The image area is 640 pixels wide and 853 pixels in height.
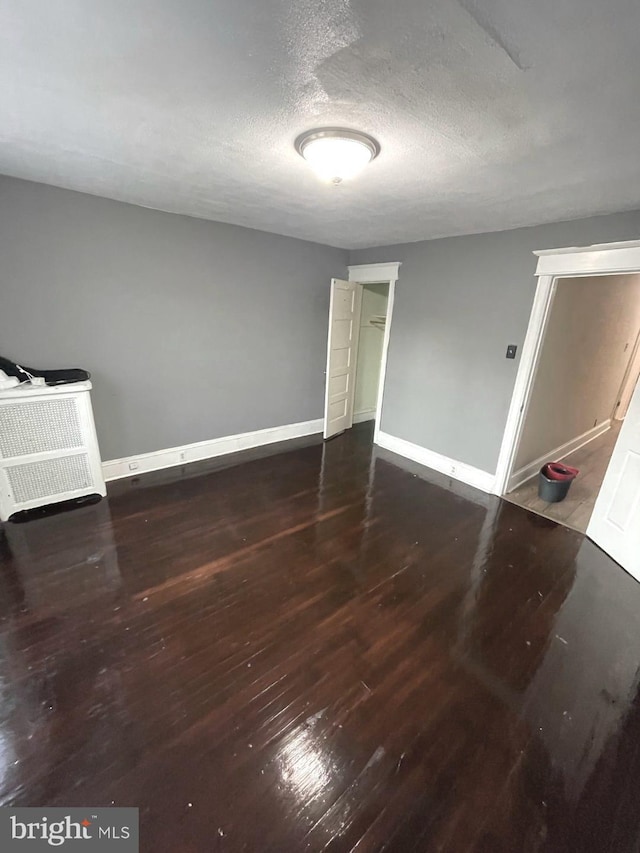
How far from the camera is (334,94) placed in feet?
4.22

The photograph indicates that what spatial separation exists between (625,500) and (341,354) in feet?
10.3

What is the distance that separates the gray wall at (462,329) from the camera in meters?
2.96

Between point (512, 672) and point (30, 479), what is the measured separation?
3.43 meters

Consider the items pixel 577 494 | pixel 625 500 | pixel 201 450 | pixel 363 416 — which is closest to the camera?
pixel 625 500

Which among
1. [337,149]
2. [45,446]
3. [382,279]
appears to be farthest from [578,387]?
[45,446]

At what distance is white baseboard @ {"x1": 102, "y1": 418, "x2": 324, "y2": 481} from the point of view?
131 inches

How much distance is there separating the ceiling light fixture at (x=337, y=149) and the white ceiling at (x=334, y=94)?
0.06 meters

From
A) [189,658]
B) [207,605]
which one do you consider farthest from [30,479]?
[189,658]

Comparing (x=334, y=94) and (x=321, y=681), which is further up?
(x=334, y=94)

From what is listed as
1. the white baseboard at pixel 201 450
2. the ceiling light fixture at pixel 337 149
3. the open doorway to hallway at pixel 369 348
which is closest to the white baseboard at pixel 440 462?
the open doorway to hallway at pixel 369 348

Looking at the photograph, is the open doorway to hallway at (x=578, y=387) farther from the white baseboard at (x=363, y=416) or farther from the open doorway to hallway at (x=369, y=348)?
the white baseboard at (x=363, y=416)

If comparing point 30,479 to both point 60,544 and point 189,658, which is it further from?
point 189,658

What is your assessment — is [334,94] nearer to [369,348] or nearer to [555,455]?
[369,348]

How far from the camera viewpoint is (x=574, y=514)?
10.2ft
